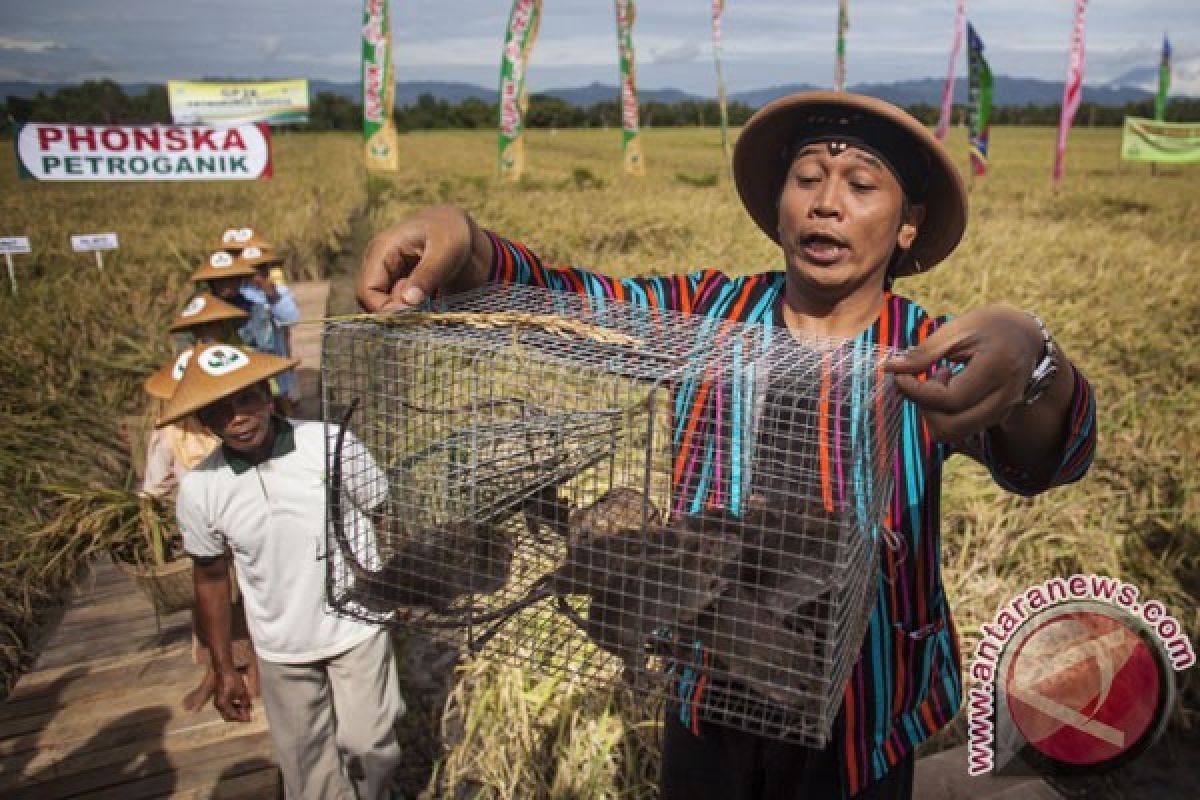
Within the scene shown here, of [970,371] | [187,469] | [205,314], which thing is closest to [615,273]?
[205,314]

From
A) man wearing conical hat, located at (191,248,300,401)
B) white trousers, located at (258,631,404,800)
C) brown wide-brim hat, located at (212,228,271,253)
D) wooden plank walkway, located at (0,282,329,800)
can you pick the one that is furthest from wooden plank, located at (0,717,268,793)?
brown wide-brim hat, located at (212,228,271,253)

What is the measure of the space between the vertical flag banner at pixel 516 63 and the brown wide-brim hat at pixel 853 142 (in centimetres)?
1552

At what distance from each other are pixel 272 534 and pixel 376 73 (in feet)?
47.5

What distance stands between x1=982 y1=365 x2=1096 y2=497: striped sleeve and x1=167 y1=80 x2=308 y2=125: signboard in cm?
3600

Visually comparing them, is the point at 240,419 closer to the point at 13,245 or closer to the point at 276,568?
the point at 276,568

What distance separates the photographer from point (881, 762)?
1.47m

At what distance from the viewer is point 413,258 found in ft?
4.70

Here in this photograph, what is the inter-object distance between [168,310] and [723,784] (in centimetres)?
850

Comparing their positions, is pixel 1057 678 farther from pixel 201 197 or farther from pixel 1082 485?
pixel 201 197

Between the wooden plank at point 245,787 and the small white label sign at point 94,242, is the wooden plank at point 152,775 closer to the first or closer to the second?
the wooden plank at point 245,787

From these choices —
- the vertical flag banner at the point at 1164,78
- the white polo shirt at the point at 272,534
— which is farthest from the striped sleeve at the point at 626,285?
the vertical flag banner at the point at 1164,78

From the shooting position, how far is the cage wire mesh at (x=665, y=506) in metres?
1.18

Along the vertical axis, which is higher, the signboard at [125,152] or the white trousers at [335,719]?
the signboard at [125,152]

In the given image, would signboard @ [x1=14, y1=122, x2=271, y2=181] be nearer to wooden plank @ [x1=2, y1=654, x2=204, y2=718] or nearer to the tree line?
wooden plank @ [x1=2, y1=654, x2=204, y2=718]
